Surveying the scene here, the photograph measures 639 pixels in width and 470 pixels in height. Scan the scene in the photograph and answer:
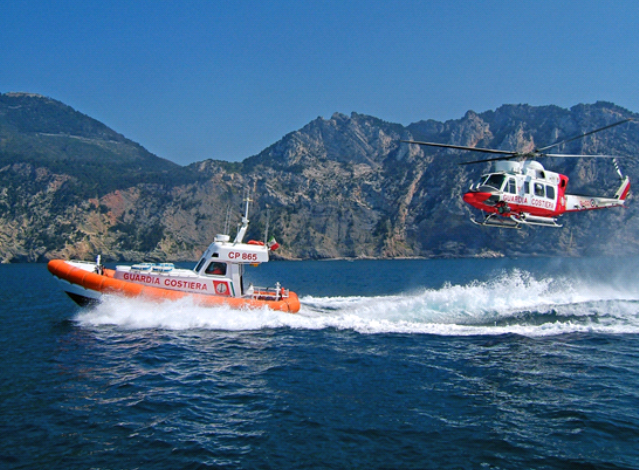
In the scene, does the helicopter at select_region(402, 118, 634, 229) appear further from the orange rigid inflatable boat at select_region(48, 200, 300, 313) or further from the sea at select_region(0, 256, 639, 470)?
the orange rigid inflatable boat at select_region(48, 200, 300, 313)

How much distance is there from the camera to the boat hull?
21250 millimetres

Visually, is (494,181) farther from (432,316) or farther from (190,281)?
(190,281)

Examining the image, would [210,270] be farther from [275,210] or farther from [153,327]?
[275,210]

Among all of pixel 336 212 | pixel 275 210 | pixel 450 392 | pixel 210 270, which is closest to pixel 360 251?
pixel 336 212

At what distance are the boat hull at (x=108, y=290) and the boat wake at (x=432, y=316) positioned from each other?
398 mm

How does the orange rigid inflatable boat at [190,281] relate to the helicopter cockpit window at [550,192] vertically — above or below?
below

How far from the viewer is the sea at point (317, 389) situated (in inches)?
341

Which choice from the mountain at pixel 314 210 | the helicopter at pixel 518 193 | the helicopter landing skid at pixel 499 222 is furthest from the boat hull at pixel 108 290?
the mountain at pixel 314 210

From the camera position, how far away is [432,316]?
2233 cm

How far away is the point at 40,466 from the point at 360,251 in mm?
149139

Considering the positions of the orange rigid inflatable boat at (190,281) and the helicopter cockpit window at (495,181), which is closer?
the orange rigid inflatable boat at (190,281)

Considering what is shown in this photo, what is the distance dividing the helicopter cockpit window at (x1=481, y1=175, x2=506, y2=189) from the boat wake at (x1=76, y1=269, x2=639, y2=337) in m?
6.44

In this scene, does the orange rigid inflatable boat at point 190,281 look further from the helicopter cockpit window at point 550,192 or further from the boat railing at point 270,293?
the helicopter cockpit window at point 550,192

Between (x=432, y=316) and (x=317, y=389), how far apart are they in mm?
11666
